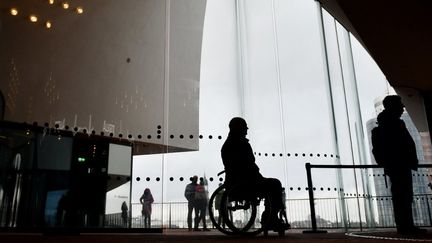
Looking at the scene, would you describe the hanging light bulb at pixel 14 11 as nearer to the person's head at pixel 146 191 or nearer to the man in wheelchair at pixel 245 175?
the person's head at pixel 146 191

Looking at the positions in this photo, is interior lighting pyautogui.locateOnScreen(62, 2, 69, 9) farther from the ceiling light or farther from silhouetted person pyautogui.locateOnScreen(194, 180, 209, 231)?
silhouetted person pyautogui.locateOnScreen(194, 180, 209, 231)

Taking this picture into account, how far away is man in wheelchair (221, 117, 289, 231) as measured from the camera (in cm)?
291

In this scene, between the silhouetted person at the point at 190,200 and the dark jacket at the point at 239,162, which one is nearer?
the dark jacket at the point at 239,162

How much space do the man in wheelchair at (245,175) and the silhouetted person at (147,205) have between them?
177cm

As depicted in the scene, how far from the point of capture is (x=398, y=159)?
3.12m

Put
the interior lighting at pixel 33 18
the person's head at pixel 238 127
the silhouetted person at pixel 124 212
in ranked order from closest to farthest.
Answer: the person's head at pixel 238 127
the silhouetted person at pixel 124 212
the interior lighting at pixel 33 18

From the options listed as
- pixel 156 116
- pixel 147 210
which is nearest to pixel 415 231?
pixel 147 210

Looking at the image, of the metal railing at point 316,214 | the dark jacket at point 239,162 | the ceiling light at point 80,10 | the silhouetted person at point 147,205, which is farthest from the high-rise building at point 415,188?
the ceiling light at point 80,10

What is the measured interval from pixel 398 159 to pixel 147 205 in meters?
2.91

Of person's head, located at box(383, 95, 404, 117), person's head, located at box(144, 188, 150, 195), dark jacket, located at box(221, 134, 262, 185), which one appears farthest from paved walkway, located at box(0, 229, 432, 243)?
person's head, located at box(144, 188, 150, 195)

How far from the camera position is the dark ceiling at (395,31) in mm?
4473

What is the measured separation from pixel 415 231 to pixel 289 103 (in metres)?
3.74

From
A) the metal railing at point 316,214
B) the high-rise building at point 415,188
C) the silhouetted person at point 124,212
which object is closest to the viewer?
the silhouetted person at point 124,212

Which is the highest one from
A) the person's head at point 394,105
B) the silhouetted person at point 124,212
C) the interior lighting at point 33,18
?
the interior lighting at point 33,18
